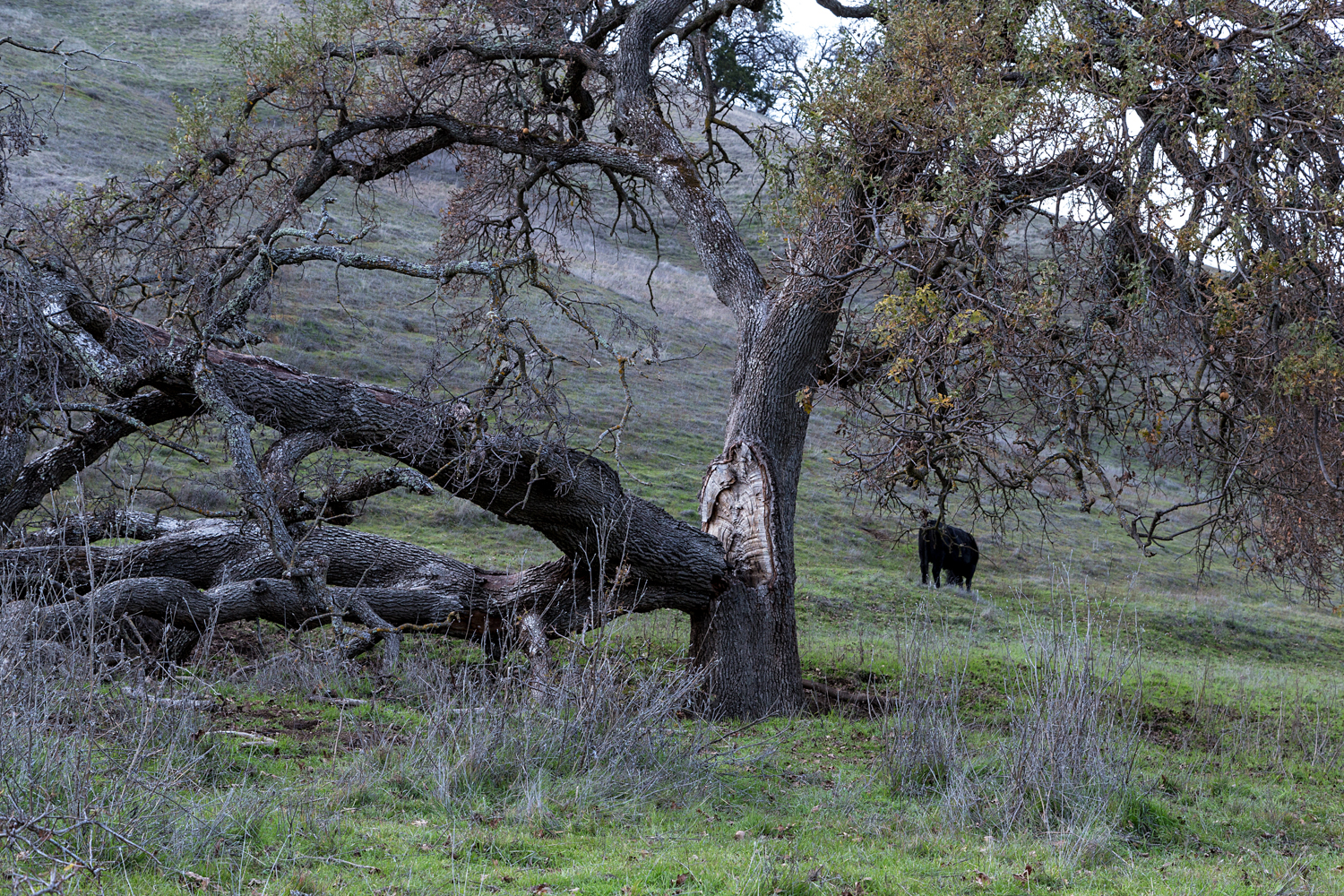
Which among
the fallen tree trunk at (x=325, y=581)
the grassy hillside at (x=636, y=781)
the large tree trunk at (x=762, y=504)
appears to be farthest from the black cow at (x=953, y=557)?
the fallen tree trunk at (x=325, y=581)

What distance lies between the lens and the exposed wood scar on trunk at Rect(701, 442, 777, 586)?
9.91 meters

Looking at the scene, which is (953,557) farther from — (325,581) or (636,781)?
(636,781)

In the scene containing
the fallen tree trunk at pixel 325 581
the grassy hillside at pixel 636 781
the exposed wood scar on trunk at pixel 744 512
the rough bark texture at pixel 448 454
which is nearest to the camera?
the grassy hillside at pixel 636 781

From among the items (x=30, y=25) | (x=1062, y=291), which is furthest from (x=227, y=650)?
(x=30, y=25)

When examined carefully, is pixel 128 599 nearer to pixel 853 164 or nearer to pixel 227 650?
pixel 227 650

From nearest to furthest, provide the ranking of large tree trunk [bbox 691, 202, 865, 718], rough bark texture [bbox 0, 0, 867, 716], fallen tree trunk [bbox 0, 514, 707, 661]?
1. rough bark texture [bbox 0, 0, 867, 716]
2. fallen tree trunk [bbox 0, 514, 707, 661]
3. large tree trunk [bbox 691, 202, 865, 718]

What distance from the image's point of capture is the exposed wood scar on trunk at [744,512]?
9.91 m

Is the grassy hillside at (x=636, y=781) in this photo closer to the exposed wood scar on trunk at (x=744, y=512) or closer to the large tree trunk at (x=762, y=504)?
the large tree trunk at (x=762, y=504)

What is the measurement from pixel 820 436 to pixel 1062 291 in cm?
2324

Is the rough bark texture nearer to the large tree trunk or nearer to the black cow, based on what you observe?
the large tree trunk

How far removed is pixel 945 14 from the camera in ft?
27.6

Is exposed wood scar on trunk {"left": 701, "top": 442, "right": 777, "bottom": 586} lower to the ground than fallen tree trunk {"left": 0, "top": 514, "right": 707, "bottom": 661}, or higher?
higher

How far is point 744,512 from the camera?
33.1 ft

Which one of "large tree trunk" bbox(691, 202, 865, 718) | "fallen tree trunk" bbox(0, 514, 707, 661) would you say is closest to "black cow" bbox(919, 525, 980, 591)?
"large tree trunk" bbox(691, 202, 865, 718)
